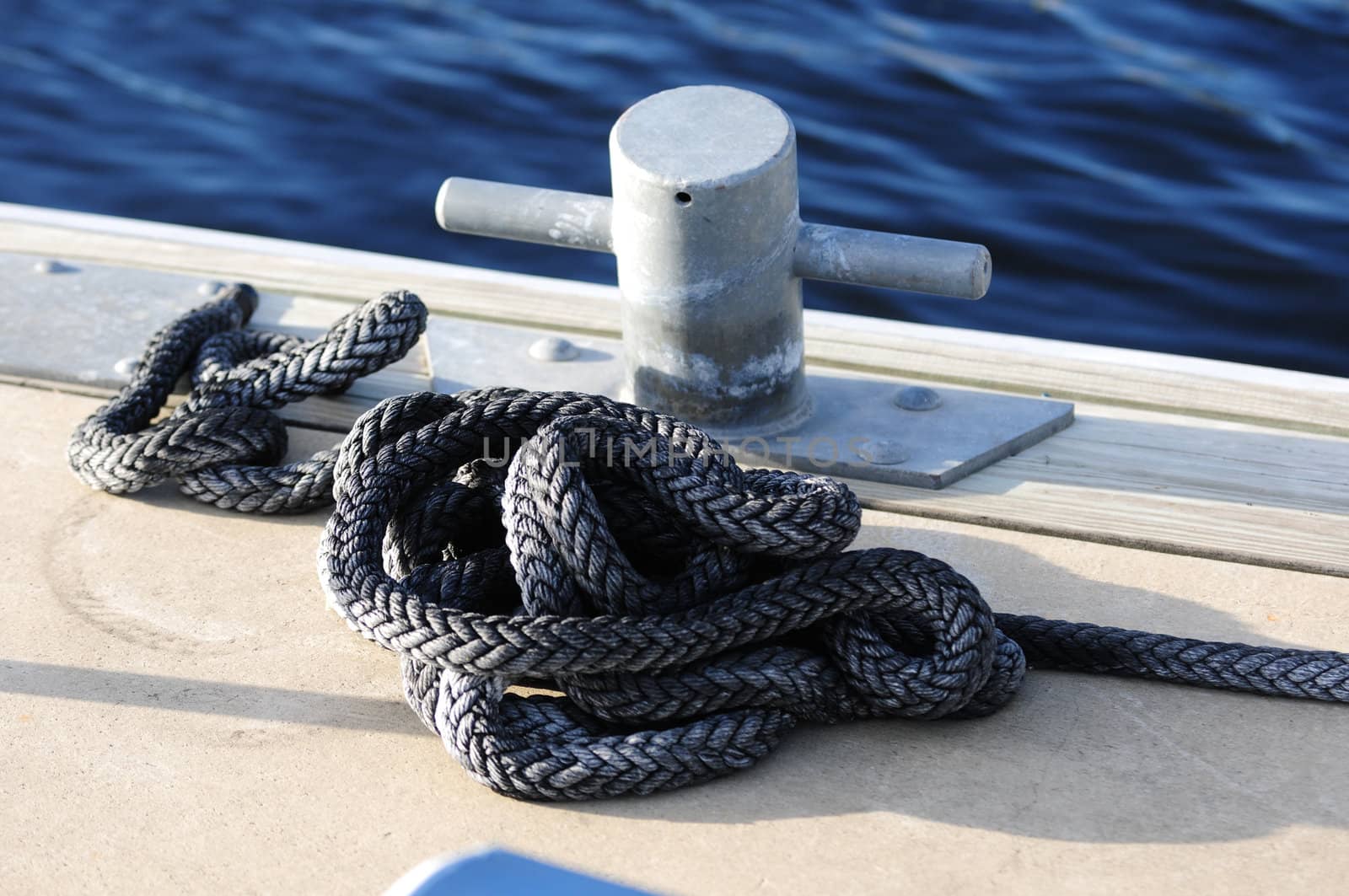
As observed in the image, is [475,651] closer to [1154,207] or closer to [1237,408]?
[1237,408]

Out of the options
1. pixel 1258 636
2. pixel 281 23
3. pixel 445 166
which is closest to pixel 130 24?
pixel 281 23

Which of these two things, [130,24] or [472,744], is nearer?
[472,744]

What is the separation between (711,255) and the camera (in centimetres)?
228

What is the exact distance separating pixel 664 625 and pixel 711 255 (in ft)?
2.34

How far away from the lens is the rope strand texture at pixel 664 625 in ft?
5.74

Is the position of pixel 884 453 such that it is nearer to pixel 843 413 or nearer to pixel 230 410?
pixel 843 413

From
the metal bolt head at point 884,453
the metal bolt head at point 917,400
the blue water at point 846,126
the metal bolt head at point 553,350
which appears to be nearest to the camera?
the metal bolt head at point 884,453

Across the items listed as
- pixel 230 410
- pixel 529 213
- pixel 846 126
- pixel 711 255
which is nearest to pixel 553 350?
pixel 529 213

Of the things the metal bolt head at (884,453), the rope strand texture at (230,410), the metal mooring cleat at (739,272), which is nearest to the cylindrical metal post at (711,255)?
the metal mooring cleat at (739,272)

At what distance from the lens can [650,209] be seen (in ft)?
7.41

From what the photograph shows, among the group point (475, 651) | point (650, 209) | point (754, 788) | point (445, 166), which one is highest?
point (650, 209)

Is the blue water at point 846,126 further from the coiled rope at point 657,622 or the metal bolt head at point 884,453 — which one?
the coiled rope at point 657,622

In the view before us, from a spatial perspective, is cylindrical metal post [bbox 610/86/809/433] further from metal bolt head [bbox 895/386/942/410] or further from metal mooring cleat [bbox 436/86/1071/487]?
metal bolt head [bbox 895/386/942/410]

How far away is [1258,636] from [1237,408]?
2.00 ft
